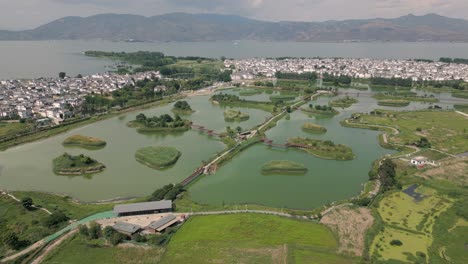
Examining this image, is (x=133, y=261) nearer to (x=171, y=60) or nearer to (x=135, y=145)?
(x=135, y=145)

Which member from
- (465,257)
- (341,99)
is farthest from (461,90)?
(465,257)

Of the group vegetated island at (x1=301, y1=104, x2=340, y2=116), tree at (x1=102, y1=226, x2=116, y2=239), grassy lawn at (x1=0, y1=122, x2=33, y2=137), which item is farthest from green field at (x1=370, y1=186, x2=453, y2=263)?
grassy lawn at (x1=0, y1=122, x2=33, y2=137)

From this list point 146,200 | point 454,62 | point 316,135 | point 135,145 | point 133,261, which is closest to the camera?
point 133,261

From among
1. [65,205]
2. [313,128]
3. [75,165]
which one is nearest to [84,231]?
[65,205]

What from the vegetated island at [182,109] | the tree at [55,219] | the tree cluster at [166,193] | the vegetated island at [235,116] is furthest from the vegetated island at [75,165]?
the vegetated island at [182,109]

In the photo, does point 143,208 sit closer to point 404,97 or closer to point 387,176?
point 387,176

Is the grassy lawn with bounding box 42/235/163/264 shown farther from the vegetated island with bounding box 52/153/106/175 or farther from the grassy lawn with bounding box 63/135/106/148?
the grassy lawn with bounding box 63/135/106/148
